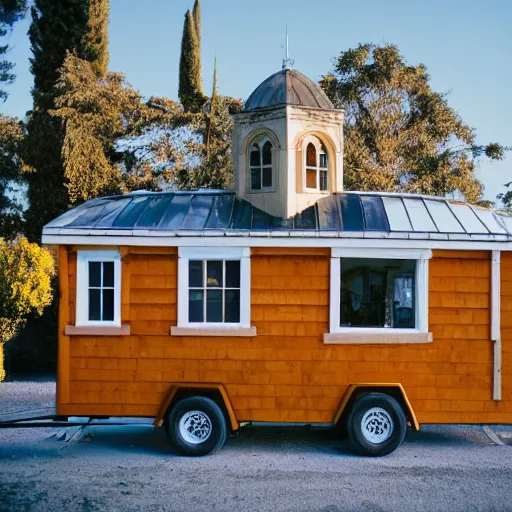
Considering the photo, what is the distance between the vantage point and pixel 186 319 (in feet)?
→ 33.3

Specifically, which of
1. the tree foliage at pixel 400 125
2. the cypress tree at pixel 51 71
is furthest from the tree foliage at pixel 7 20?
the tree foliage at pixel 400 125

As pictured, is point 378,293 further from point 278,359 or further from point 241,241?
point 241,241

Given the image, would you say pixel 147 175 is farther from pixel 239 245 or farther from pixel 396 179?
pixel 239 245

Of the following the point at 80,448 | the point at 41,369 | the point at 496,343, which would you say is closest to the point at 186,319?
the point at 80,448

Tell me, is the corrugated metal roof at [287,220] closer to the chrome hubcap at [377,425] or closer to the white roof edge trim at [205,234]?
the white roof edge trim at [205,234]

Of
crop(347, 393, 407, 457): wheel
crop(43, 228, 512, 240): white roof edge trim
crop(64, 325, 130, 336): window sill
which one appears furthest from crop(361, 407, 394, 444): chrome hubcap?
crop(64, 325, 130, 336): window sill

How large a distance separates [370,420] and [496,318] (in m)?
2.33

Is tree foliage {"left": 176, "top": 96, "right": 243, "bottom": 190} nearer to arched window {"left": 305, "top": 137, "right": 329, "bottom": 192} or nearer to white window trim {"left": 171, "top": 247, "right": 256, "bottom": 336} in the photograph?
arched window {"left": 305, "top": 137, "right": 329, "bottom": 192}

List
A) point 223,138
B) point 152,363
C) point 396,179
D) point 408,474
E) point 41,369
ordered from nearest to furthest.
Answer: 1. point 408,474
2. point 152,363
3. point 41,369
4. point 396,179
5. point 223,138

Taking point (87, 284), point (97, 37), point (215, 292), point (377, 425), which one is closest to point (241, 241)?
point (215, 292)

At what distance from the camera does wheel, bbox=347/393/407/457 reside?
10000 mm

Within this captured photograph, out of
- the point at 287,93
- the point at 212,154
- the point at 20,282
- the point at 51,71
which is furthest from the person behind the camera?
the point at 51,71

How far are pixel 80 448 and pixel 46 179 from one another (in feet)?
54.1

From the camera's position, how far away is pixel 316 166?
11.4m
